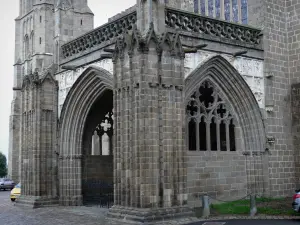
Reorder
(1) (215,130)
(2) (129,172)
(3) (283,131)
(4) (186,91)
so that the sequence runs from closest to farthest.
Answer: (2) (129,172)
(4) (186,91)
(1) (215,130)
(3) (283,131)

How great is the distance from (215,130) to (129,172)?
425cm

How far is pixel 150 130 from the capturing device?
12312 mm

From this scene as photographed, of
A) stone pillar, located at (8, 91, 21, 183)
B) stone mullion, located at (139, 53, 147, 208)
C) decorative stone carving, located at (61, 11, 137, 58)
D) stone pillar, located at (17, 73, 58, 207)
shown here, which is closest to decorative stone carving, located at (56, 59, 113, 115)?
stone pillar, located at (17, 73, 58, 207)

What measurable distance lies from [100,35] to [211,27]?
3792 mm

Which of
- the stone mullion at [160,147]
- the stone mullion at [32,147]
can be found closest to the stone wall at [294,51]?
the stone mullion at [160,147]

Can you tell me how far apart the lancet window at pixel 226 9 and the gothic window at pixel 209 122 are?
4.72 m

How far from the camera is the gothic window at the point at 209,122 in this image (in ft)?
49.0

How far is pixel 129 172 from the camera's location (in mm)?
12586

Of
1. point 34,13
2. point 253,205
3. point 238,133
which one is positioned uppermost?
point 34,13

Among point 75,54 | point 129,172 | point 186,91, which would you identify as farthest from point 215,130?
point 75,54

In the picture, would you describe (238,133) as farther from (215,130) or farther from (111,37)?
(111,37)

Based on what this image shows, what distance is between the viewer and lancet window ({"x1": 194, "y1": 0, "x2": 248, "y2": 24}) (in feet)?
62.4

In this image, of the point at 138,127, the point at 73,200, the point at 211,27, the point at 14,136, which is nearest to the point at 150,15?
the point at 211,27

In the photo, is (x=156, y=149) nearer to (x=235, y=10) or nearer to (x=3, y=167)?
(x=235, y=10)
